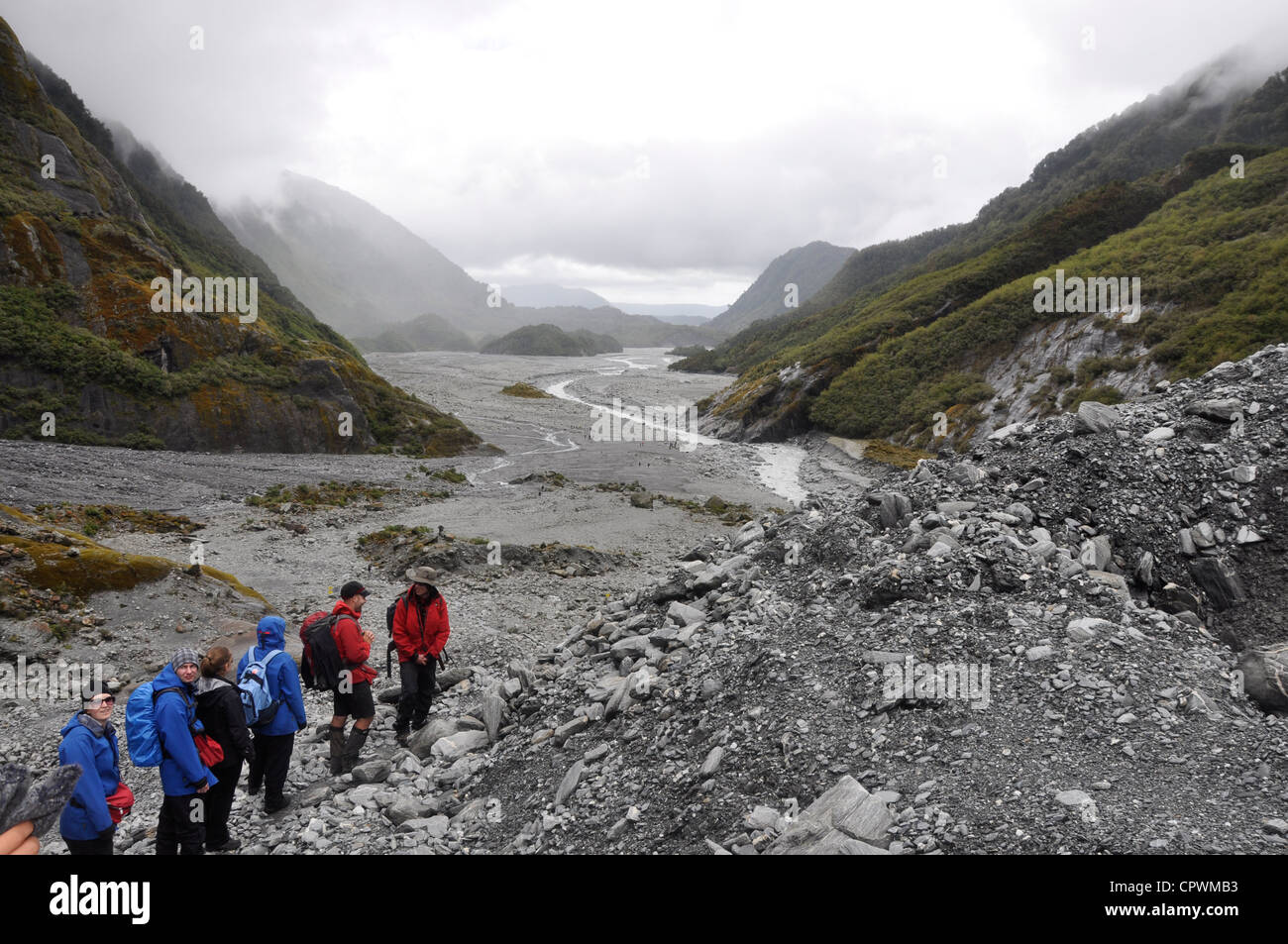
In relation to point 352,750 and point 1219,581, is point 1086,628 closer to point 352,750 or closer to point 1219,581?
point 1219,581

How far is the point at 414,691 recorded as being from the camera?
30.1 ft

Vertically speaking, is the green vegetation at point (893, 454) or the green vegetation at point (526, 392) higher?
the green vegetation at point (526, 392)

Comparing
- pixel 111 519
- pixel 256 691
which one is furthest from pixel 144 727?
pixel 111 519

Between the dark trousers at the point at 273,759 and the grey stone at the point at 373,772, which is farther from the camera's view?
the grey stone at the point at 373,772

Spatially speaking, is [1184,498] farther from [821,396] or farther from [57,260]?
[57,260]

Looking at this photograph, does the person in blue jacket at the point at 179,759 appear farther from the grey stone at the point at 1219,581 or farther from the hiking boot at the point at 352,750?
the grey stone at the point at 1219,581

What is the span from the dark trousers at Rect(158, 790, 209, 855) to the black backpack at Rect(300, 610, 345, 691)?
189 cm

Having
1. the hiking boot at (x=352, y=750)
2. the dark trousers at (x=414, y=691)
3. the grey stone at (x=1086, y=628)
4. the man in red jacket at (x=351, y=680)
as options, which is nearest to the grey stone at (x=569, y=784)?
the man in red jacket at (x=351, y=680)

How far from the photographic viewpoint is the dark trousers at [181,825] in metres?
5.87

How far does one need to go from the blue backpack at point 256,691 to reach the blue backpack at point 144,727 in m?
0.90

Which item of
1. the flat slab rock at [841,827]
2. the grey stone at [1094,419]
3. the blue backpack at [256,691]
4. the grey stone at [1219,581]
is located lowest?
the flat slab rock at [841,827]

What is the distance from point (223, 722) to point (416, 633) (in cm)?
287

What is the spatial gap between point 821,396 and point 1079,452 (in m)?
42.2
